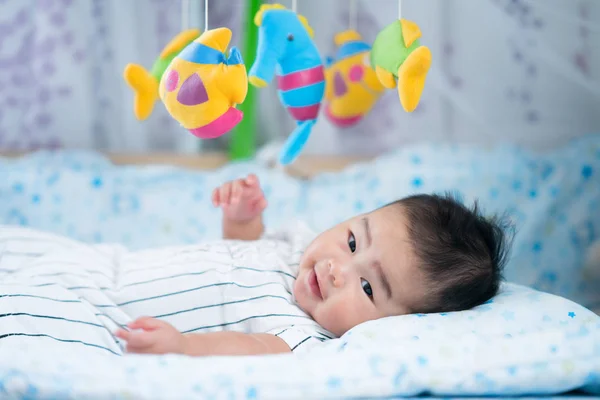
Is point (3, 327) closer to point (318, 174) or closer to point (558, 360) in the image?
point (558, 360)

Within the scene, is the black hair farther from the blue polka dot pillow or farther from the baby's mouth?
the baby's mouth

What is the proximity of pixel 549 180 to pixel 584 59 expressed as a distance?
0.33m

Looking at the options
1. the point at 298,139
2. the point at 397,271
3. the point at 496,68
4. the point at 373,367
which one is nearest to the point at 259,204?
the point at 298,139

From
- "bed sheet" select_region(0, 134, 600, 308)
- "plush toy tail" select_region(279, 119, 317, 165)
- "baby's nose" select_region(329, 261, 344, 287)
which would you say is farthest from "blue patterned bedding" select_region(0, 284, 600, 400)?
"bed sheet" select_region(0, 134, 600, 308)

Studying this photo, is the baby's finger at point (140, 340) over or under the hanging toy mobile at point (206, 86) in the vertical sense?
under

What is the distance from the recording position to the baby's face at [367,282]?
1.09m

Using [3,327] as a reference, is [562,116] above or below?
above

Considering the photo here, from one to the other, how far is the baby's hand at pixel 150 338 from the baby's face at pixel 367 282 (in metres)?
0.32

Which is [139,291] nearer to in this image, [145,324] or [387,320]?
[145,324]

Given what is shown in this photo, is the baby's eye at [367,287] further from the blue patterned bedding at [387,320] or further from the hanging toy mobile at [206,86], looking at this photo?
the hanging toy mobile at [206,86]

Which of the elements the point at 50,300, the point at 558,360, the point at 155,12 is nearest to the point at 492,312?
the point at 558,360

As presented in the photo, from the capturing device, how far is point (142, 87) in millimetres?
1303

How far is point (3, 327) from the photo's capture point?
99cm

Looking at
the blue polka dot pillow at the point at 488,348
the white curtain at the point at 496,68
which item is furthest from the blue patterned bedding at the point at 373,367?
the white curtain at the point at 496,68
